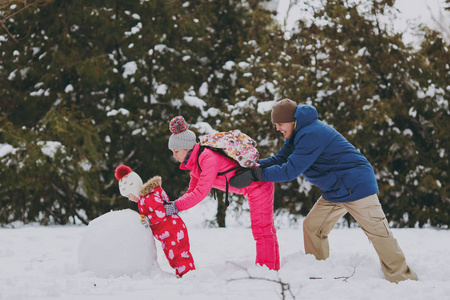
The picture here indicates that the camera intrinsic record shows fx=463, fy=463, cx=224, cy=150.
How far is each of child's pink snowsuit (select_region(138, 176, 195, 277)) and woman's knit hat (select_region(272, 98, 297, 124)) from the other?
1.27m

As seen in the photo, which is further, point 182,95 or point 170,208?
point 182,95

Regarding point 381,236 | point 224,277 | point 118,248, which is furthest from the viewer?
point 118,248

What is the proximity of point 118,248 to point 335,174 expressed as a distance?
6.41ft

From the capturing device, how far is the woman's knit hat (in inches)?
161

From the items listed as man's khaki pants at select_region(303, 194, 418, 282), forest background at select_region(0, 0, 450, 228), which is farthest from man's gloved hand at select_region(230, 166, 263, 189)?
forest background at select_region(0, 0, 450, 228)

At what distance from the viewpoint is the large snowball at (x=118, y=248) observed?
3.91 m

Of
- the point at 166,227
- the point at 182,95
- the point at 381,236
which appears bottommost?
the point at 182,95

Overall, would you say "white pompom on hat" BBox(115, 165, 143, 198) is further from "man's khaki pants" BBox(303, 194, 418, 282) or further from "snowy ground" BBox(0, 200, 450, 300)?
"man's khaki pants" BBox(303, 194, 418, 282)

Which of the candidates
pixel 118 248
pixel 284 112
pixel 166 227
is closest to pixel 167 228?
pixel 166 227

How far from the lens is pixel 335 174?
156 inches

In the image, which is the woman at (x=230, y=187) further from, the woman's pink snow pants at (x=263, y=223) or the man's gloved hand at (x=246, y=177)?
the man's gloved hand at (x=246, y=177)

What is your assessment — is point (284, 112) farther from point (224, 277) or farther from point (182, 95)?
point (182, 95)

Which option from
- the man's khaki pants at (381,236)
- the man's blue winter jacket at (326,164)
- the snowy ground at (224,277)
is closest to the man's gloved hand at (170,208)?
the snowy ground at (224,277)

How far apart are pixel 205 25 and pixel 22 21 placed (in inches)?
139
